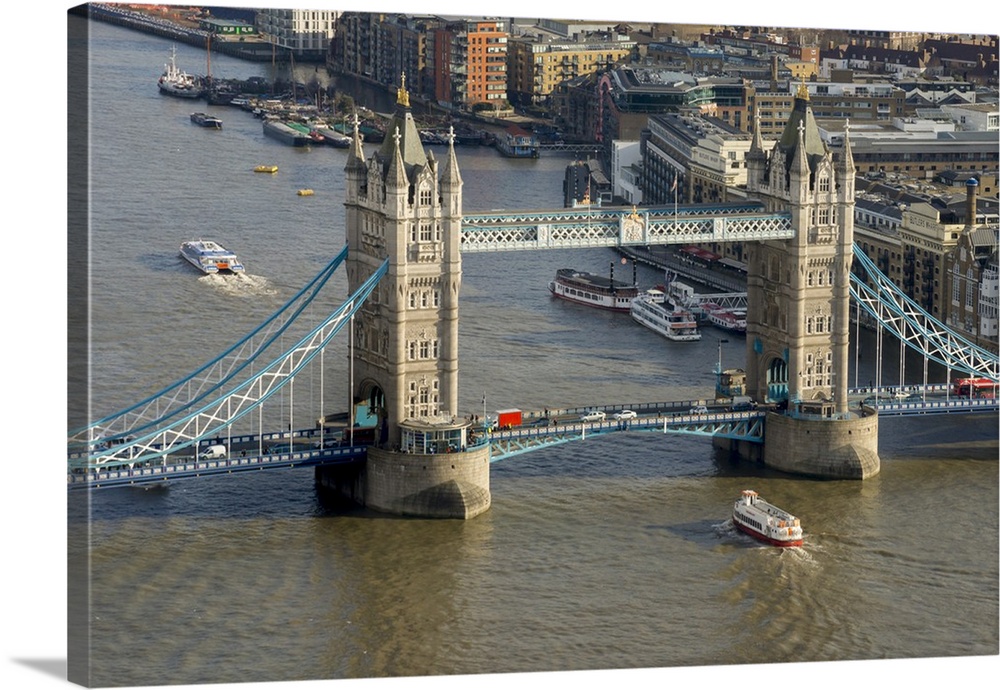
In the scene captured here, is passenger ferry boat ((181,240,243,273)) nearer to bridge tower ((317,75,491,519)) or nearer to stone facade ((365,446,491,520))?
bridge tower ((317,75,491,519))

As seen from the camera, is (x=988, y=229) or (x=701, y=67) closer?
(x=988, y=229)

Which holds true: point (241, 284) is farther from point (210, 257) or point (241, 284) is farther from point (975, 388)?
point (975, 388)

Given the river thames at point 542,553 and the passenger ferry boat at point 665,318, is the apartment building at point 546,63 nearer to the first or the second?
the passenger ferry boat at point 665,318

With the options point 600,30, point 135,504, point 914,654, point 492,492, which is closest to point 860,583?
point 914,654

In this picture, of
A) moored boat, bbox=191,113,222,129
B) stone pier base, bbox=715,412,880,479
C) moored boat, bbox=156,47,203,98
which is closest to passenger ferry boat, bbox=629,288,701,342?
stone pier base, bbox=715,412,880,479

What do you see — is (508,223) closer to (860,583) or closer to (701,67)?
(860,583)

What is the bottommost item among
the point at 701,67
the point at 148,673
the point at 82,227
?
the point at 148,673

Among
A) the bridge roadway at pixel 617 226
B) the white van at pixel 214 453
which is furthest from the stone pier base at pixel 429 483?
the bridge roadway at pixel 617 226

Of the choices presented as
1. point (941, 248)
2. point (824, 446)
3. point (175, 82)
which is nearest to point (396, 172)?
point (824, 446)
